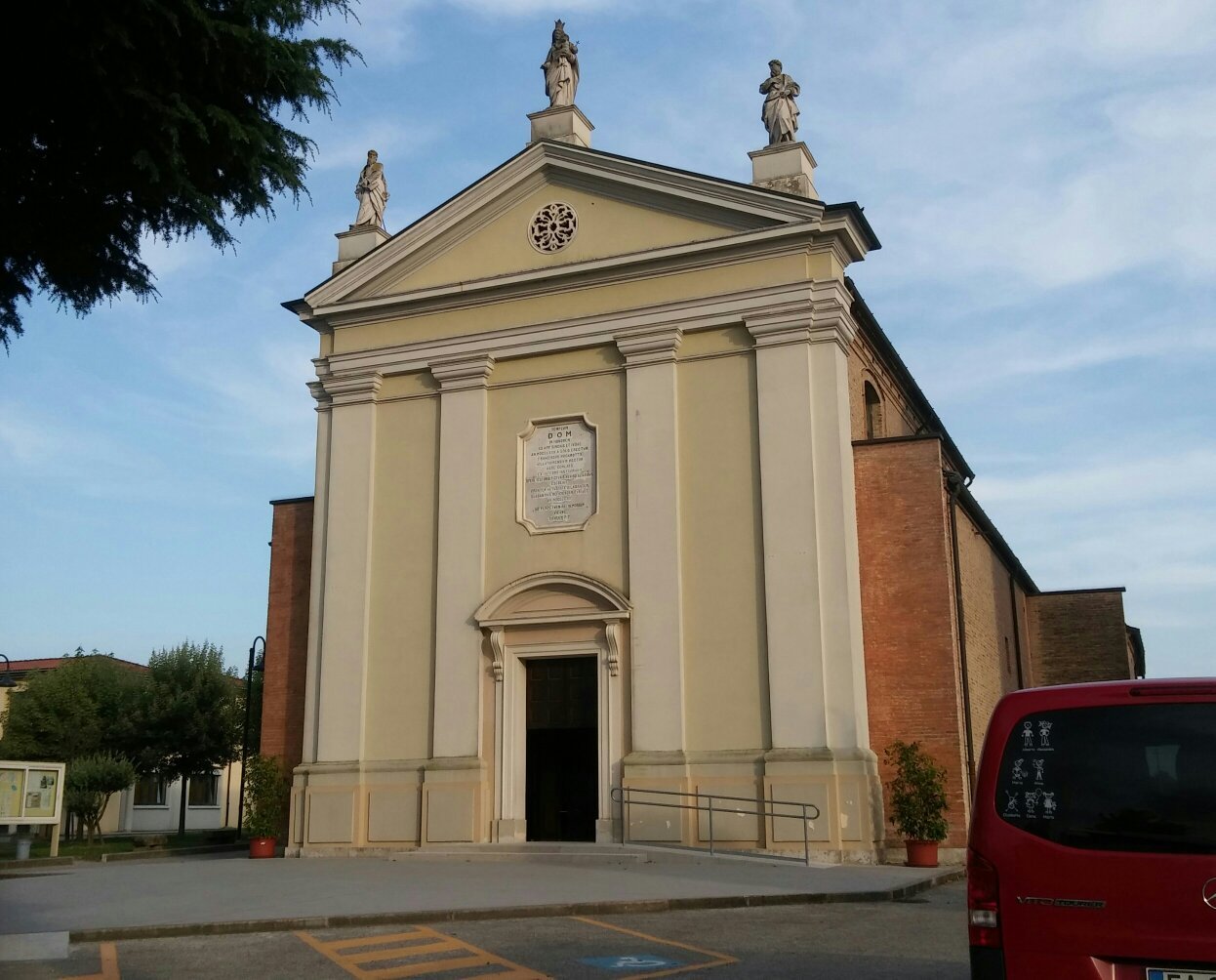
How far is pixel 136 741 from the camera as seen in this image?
38.0 meters

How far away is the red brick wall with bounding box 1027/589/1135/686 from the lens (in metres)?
28.9

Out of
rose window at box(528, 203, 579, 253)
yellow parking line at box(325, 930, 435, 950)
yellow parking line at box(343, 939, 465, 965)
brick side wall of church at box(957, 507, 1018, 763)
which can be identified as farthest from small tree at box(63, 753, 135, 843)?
yellow parking line at box(343, 939, 465, 965)

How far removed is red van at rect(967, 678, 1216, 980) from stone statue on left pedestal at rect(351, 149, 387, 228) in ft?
67.2

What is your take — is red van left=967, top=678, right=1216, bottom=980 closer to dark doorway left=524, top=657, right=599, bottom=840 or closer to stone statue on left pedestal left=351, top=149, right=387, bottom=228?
dark doorway left=524, top=657, right=599, bottom=840

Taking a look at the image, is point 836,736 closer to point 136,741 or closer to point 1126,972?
point 1126,972

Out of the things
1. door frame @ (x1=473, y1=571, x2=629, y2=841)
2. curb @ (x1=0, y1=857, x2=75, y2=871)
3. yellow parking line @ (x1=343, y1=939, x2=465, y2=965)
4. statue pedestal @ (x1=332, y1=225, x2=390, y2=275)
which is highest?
statue pedestal @ (x1=332, y1=225, x2=390, y2=275)

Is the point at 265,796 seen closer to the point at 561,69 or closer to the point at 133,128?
the point at 561,69

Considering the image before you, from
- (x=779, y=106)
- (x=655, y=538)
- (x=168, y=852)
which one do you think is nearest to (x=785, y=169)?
(x=779, y=106)

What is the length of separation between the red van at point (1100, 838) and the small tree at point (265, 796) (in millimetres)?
17906

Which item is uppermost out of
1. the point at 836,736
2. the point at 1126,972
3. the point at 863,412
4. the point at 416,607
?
the point at 863,412

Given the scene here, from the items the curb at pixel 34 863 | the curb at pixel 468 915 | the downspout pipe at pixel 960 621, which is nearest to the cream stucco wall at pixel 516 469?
the downspout pipe at pixel 960 621

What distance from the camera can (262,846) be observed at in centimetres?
2062

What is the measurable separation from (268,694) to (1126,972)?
64.1 ft

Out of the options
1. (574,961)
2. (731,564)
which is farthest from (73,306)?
(731,564)
